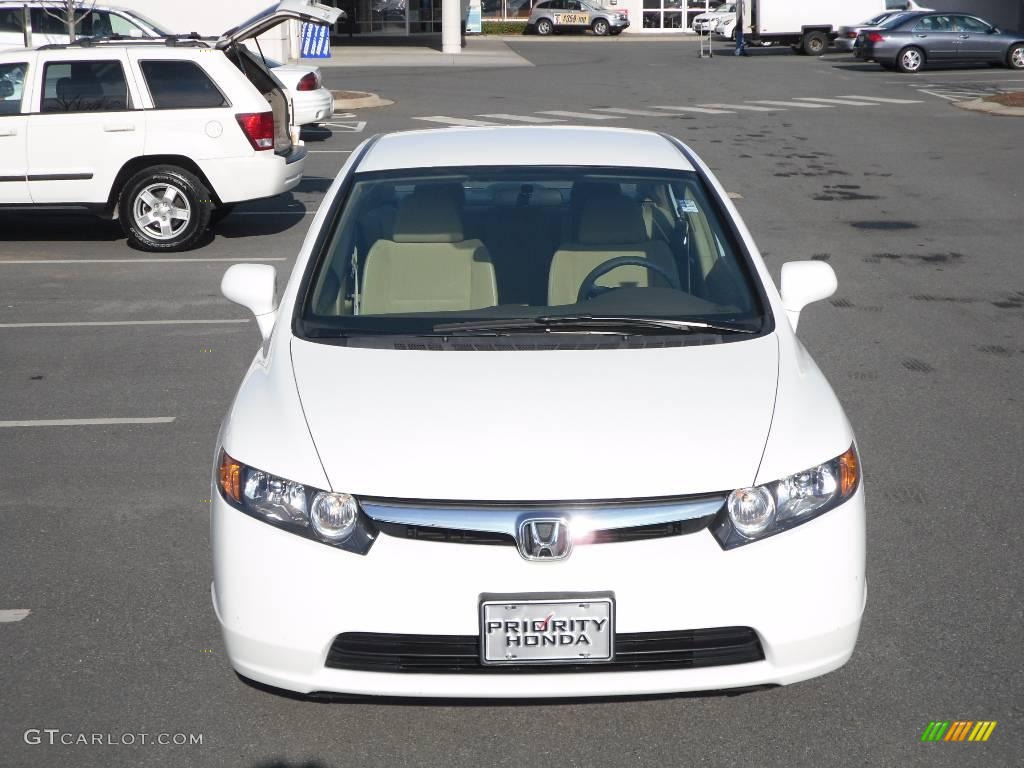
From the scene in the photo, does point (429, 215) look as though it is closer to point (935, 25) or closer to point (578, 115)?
point (578, 115)

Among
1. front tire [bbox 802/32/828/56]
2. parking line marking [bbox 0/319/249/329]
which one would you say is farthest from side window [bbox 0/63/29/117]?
front tire [bbox 802/32/828/56]

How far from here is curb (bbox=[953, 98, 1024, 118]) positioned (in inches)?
907

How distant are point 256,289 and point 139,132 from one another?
7.81 meters

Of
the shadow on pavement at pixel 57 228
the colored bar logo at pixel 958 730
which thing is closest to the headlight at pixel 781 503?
the colored bar logo at pixel 958 730

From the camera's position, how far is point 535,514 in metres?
3.28

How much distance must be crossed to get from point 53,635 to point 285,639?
143 cm

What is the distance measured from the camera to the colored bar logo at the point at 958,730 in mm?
3670

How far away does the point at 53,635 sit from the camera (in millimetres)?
4367

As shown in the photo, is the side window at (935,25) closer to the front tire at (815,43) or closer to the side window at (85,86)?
the front tire at (815,43)

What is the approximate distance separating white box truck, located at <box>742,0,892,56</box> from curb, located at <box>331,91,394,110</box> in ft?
63.1

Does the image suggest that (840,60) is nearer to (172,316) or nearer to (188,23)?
(188,23)

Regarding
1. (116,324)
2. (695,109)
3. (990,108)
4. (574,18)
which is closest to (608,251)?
(116,324)

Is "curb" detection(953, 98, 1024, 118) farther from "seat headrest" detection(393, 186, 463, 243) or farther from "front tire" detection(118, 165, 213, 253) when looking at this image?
"seat headrest" detection(393, 186, 463, 243)

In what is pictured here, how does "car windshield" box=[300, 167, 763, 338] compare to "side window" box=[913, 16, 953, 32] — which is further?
"side window" box=[913, 16, 953, 32]
